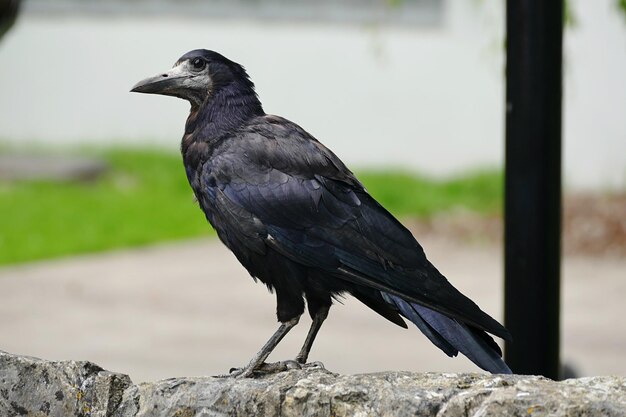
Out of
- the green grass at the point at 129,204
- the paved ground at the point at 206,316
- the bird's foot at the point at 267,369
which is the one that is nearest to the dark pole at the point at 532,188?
the bird's foot at the point at 267,369

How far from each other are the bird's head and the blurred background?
4.65m

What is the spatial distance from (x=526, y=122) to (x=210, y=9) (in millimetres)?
10723

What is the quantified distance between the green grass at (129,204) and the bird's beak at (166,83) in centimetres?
793

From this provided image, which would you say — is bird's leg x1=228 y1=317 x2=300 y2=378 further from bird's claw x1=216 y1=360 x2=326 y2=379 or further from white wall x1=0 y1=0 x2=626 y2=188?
white wall x1=0 y1=0 x2=626 y2=188

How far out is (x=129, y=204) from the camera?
1318 cm

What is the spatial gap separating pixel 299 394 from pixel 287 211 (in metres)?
0.52

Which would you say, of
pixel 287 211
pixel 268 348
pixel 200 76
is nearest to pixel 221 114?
pixel 200 76

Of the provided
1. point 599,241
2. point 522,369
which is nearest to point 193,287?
point 599,241

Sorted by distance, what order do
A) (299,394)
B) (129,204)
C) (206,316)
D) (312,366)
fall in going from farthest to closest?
(129,204), (206,316), (312,366), (299,394)

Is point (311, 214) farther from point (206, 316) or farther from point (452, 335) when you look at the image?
point (206, 316)

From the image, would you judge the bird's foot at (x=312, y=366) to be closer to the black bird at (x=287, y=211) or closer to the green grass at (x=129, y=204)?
the black bird at (x=287, y=211)

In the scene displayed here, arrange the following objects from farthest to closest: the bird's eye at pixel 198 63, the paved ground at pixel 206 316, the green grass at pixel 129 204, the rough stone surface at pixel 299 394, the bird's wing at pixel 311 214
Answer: the green grass at pixel 129 204, the paved ground at pixel 206 316, the bird's eye at pixel 198 63, the bird's wing at pixel 311 214, the rough stone surface at pixel 299 394

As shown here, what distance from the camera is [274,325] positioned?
8.77 meters

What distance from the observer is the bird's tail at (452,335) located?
124 inches
